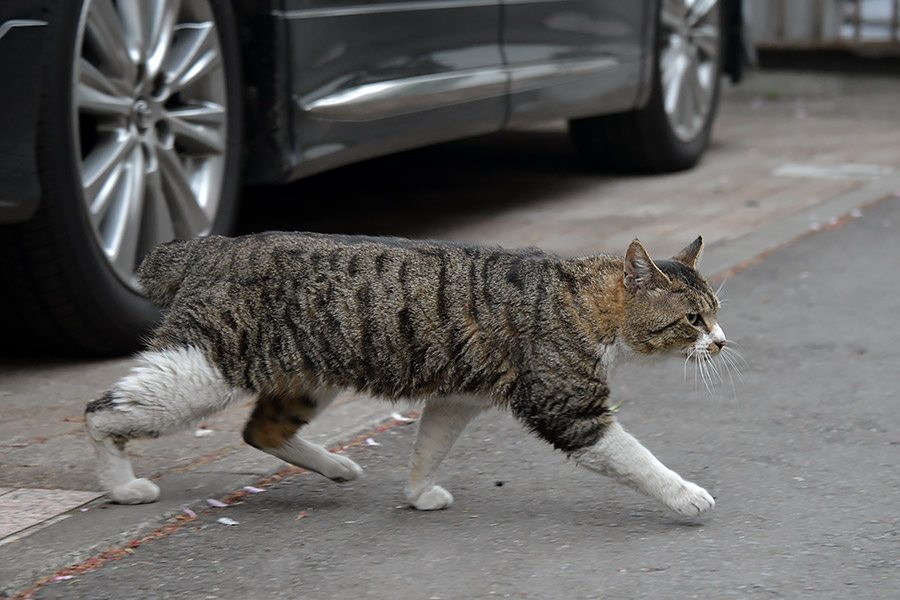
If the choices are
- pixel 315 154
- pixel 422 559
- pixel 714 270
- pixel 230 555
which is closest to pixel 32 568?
pixel 230 555

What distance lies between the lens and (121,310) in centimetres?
449

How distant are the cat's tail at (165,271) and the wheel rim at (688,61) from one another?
4905 mm

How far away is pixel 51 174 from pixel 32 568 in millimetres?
1615

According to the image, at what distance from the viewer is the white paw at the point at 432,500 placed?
348 centimetres

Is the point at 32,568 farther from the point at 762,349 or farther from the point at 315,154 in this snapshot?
the point at 762,349

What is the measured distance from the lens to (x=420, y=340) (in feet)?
11.3

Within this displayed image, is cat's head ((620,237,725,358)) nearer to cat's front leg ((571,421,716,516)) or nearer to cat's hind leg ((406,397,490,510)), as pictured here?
cat's front leg ((571,421,716,516))

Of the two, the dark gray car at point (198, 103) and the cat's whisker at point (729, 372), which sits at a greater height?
the dark gray car at point (198, 103)

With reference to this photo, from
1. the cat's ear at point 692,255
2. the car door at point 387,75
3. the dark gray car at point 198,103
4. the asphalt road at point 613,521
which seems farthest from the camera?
the car door at point 387,75

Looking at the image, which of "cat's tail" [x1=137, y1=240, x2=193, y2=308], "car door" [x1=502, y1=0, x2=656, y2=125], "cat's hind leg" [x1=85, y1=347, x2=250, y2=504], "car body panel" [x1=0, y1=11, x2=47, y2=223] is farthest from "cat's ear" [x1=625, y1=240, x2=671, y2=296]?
"car door" [x1=502, y1=0, x2=656, y2=125]

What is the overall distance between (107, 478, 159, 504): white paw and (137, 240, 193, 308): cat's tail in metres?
0.50

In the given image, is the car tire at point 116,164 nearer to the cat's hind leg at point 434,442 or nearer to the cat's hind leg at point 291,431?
the cat's hind leg at point 291,431

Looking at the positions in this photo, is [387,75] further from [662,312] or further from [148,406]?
[148,406]

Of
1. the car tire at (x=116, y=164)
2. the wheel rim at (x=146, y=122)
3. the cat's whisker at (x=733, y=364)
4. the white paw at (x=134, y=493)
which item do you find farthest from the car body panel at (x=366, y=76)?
the cat's whisker at (x=733, y=364)
